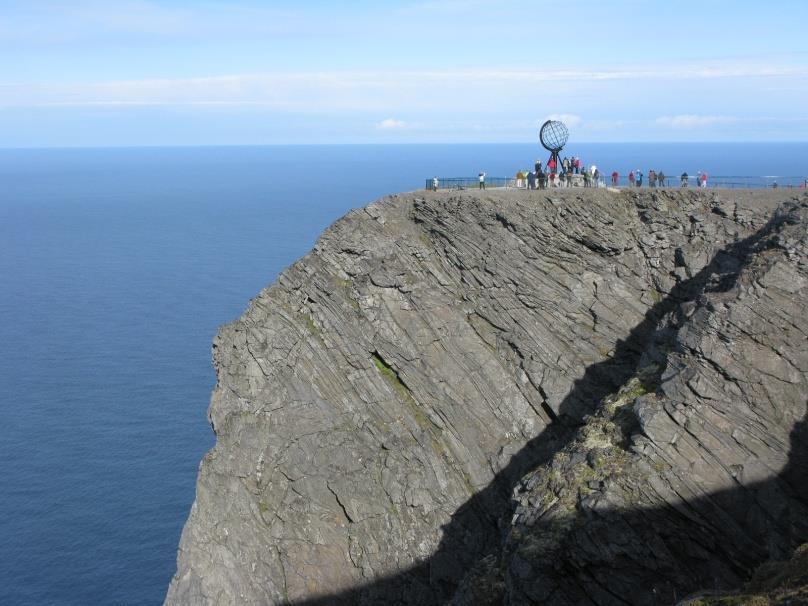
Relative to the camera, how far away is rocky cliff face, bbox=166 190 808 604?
137ft

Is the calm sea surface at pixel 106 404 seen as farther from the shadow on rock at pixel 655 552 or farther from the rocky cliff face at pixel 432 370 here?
the shadow on rock at pixel 655 552

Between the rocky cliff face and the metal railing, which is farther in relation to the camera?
the metal railing

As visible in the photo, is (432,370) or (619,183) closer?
(432,370)

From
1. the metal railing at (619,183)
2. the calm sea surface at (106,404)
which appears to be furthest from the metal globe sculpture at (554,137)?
the calm sea surface at (106,404)

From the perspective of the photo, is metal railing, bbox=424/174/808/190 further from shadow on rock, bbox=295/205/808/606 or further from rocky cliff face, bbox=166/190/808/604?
shadow on rock, bbox=295/205/808/606

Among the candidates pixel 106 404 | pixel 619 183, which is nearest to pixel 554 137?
pixel 619 183

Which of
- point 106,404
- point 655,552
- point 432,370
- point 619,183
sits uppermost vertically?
point 619,183

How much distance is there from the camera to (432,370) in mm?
44062

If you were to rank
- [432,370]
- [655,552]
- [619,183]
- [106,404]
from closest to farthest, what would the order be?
[655,552]
[432,370]
[619,183]
[106,404]

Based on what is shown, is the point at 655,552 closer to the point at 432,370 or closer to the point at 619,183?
the point at 432,370

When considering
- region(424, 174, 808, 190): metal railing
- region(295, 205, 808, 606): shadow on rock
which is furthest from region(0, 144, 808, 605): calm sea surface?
region(295, 205, 808, 606): shadow on rock

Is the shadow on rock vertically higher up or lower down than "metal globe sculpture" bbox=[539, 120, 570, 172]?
lower down

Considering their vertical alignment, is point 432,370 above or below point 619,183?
below

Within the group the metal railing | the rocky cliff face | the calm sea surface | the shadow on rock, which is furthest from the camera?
the calm sea surface
